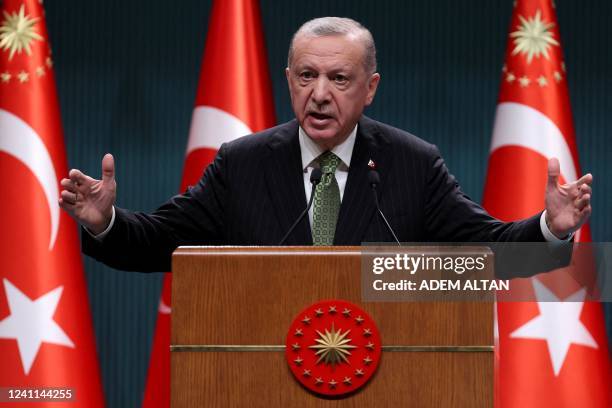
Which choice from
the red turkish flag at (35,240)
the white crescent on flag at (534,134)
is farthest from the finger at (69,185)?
the white crescent on flag at (534,134)

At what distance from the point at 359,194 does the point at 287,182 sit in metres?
0.20

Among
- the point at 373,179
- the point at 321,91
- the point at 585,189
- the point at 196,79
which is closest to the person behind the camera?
the point at 585,189

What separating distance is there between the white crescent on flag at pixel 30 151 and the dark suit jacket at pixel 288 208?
1.68 meters

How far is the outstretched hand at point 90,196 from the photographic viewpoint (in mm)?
2004

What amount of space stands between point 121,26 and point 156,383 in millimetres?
1885

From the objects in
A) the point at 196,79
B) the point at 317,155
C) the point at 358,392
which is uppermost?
the point at 196,79

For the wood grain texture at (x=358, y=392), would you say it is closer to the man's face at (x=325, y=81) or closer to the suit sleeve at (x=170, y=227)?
the suit sleeve at (x=170, y=227)

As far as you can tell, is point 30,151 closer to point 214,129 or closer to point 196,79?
point 214,129

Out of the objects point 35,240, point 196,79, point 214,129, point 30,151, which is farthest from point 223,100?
point 35,240

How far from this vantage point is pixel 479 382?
164cm

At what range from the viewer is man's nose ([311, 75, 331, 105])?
2.22 metres

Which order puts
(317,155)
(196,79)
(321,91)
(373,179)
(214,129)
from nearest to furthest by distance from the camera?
(373,179) < (321,91) < (317,155) < (214,129) < (196,79)

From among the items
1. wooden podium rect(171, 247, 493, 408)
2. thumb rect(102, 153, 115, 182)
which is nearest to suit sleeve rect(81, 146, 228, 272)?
thumb rect(102, 153, 115, 182)

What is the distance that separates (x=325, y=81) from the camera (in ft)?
7.31
